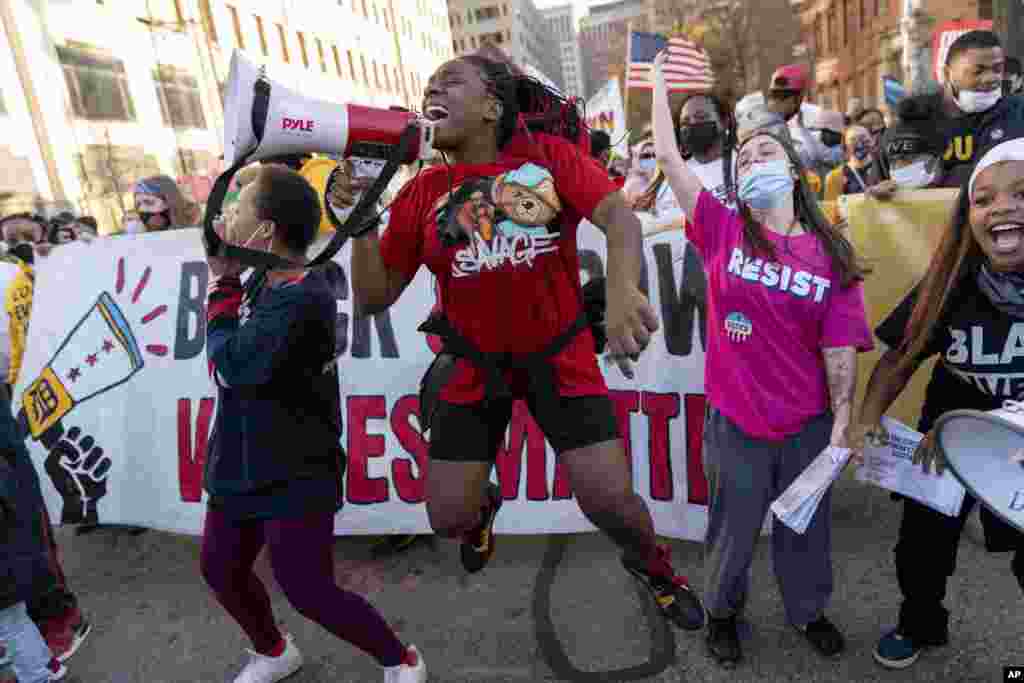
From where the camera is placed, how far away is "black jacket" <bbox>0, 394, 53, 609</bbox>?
89.7 inches

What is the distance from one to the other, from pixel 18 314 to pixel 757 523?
3.61 metres

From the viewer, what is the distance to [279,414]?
82.7 inches

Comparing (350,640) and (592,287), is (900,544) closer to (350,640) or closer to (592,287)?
(592,287)

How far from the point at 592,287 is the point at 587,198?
36cm

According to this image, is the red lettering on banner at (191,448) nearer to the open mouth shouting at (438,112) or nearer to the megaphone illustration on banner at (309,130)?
the megaphone illustration on banner at (309,130)

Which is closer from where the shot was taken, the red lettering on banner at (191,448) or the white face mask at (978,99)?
the red lettering on banner at (191,448)

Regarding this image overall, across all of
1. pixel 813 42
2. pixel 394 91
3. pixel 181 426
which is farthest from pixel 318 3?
pixel 181 426

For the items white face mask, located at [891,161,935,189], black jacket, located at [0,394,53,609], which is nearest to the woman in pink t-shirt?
white face mask, located at [891,161,935,189]

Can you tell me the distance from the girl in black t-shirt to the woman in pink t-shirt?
137mm

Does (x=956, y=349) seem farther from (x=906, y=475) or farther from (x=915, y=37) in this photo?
(x=915, y=37)

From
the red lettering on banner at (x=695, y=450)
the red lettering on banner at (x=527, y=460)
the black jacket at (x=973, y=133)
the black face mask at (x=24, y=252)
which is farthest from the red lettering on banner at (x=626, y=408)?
the black face mask at (x=24, y=252)

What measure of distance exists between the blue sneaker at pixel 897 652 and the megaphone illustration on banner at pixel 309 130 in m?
2.13

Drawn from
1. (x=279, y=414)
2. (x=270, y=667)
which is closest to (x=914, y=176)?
(x=279, y=414)

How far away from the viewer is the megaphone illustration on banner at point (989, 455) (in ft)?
5.00
